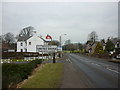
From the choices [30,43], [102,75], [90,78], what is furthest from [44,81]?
[30,43]

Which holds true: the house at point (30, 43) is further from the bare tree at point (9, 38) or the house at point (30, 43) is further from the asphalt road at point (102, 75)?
the asphalt road at point (102, 75)

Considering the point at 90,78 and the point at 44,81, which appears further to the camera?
the point at 90,78

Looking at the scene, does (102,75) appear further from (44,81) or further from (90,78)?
(44,81)

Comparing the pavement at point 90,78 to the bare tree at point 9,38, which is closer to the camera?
the pavement at point 90,78

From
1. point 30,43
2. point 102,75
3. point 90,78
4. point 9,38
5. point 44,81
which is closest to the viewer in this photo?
point 44,81

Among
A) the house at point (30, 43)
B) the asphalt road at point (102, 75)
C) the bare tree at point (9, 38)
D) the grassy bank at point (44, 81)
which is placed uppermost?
the bare tree at point (9, 38)

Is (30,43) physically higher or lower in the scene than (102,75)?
higher

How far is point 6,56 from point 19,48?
2165cm

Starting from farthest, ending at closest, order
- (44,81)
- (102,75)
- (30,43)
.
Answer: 1. (30,43)
2. (102,75)
3. (44,81)

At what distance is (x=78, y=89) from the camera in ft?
28.5

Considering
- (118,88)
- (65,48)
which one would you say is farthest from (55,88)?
(65,48)

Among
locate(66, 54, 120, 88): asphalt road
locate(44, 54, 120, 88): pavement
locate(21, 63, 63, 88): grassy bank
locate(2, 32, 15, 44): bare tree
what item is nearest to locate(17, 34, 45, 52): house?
locate(2, 32, 15, 44): bare tree

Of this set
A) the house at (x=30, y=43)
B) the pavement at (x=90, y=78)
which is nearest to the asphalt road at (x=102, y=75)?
the pavement at (x=90, y=78)

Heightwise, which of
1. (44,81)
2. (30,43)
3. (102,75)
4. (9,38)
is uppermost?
(9,38)
